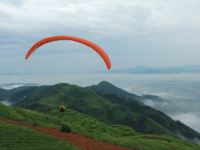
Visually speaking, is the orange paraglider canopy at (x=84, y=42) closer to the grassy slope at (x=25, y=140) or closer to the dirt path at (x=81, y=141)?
the grassy slope at (x=25, y=140)

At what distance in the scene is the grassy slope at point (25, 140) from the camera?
41.3 metres

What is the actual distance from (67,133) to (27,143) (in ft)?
36.9

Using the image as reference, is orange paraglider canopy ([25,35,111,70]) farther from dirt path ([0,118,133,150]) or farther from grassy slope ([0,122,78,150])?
dirt path ([0,118,133,150])

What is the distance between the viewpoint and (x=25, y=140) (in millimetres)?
43719

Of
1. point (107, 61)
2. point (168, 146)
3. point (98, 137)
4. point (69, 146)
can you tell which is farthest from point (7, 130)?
point (168, 146)

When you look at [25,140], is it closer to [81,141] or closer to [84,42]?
[81,141]

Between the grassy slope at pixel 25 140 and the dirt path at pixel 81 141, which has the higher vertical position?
the grassy slope at pixel 25 140

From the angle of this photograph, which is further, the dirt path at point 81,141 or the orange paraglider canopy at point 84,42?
the dirt path at point 81,141

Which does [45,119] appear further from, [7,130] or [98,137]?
[7,130]

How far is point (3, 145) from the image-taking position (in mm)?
40125

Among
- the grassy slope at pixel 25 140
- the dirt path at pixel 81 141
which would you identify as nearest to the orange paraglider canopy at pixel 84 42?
the grassy slope at pixel 25 140

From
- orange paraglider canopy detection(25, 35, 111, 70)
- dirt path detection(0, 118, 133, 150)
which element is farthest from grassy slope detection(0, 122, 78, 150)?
orange paraglider canopy detection(25, 35, 111, 70)

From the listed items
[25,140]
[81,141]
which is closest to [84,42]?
[25,140]

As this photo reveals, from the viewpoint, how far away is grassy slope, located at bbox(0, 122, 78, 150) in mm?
41281
